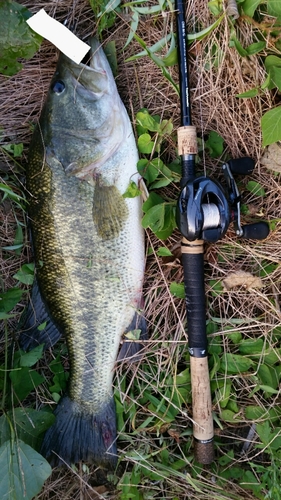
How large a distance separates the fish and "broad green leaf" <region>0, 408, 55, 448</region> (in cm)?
6

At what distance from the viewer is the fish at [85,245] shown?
216 centimetres

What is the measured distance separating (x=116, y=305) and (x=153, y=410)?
657 mm

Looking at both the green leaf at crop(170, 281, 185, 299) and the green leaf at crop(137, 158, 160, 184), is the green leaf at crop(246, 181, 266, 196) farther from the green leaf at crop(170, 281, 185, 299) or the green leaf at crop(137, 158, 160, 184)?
the green leaf at crop(170, 281, 185, 299)

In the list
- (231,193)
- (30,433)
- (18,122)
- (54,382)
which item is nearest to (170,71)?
(231,193)

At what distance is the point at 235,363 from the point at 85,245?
3.45ft

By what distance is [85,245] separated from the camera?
2.24m

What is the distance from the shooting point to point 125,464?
2510mm

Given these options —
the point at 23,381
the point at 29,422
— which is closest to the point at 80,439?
the point at 29,422

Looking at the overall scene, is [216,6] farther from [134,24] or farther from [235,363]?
[235,363]

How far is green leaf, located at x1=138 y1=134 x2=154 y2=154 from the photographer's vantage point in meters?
2.24

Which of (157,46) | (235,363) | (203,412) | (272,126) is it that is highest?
(157,46)

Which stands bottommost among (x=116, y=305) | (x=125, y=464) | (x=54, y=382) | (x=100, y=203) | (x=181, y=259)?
(x=125, y=464)

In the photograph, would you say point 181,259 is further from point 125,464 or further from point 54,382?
point 125,464

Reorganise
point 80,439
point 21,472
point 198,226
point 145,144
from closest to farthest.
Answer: point 198,226 → point 21,472 → point 145,144 → point 80,439
